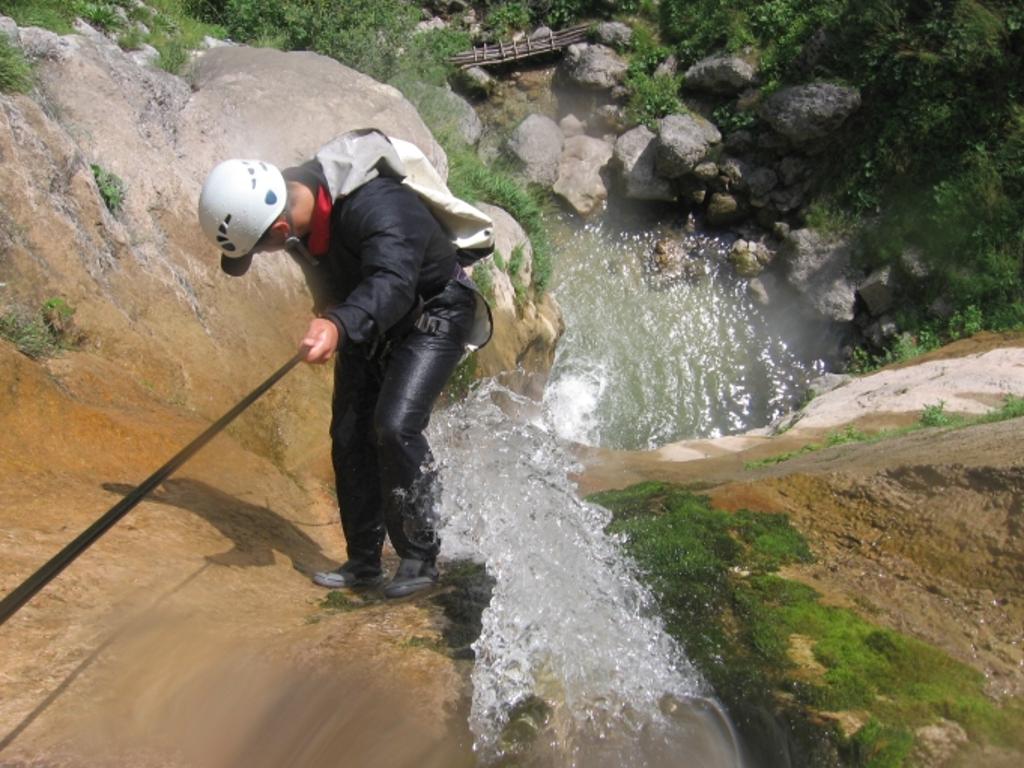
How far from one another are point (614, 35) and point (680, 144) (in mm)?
3589

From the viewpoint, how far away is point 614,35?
1664 centimetres

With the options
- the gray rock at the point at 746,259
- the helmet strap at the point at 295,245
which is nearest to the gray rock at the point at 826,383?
the gray rock at the point at 746,259

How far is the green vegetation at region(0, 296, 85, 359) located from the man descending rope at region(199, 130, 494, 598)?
1.53 metres

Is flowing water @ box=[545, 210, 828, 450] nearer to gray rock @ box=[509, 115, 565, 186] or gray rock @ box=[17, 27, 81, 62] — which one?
gray rock @ box=[509, 115, 565, 186]

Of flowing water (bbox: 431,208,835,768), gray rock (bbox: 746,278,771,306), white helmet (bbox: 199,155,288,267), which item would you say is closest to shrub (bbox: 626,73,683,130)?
gray rock (bbox: 746,278,771,306)

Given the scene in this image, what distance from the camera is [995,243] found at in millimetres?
12516

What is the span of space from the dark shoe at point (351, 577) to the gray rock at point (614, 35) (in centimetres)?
1443

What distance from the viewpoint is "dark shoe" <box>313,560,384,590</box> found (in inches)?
153

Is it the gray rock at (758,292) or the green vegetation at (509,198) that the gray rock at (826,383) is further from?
the green vegetation at (509,198)

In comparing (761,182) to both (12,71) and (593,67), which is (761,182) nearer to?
(593,67)

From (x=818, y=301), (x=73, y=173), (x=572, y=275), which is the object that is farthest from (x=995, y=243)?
(x=73, y=173)

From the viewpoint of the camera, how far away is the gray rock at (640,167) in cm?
1468

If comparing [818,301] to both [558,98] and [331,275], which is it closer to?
[558,98]

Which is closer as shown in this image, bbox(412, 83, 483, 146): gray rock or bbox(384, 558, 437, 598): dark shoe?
bbox(384, 558, 437, 598): dark shoe
